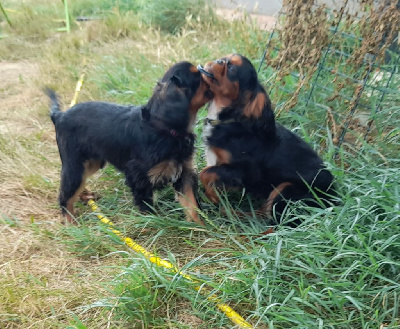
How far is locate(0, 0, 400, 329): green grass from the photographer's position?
2281 mm

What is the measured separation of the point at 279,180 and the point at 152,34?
14.8 feet

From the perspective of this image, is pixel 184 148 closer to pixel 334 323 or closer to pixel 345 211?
pixel 345 211

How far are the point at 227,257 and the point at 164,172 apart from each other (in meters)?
0.76

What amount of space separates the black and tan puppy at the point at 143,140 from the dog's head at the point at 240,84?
10 centimetres

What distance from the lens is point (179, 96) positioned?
294cm

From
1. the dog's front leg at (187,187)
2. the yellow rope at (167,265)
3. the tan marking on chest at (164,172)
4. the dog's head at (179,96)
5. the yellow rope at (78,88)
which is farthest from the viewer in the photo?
the yellow rope at (78,88)

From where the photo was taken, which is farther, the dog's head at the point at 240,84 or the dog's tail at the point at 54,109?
the dog's tail at the point at 54,109

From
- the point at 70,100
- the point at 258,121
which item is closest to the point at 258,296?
the point at 258,121

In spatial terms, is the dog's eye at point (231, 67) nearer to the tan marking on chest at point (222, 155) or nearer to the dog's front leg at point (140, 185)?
the tan marking on chest at point (222, 155)

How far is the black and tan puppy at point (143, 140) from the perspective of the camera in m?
3.01

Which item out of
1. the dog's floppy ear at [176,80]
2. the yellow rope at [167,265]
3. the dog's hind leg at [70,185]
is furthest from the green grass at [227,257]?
the dog's floppy ear at [176,80]

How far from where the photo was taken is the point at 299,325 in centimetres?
212

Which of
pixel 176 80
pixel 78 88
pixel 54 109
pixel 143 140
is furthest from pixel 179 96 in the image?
pixel 78 88

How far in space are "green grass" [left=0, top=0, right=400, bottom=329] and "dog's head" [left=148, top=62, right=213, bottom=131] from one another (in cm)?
69
